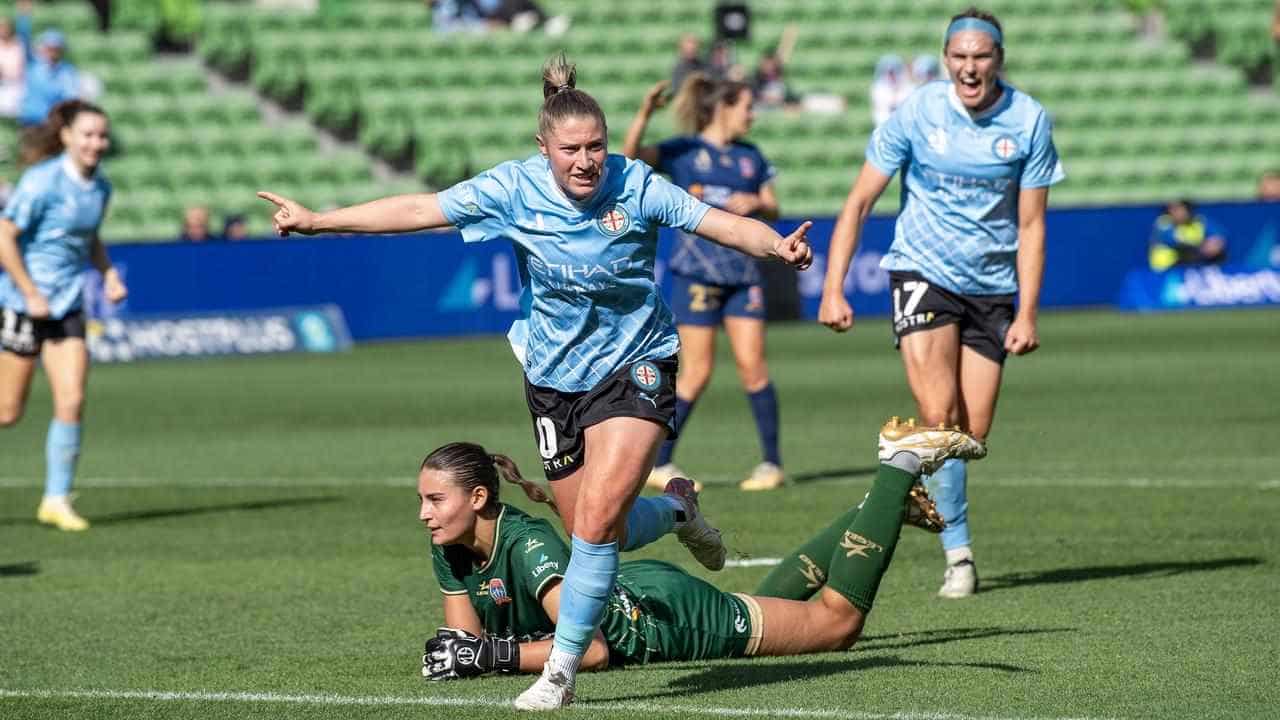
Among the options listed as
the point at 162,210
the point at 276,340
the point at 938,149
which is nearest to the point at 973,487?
the point at 938,149

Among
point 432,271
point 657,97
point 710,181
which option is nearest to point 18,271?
point 657,97

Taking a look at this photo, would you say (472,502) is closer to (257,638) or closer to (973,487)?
(257,638)

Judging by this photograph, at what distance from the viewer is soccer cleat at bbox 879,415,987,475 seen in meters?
7.14

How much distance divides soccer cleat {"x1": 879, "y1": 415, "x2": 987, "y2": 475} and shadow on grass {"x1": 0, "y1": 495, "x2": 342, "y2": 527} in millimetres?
6057

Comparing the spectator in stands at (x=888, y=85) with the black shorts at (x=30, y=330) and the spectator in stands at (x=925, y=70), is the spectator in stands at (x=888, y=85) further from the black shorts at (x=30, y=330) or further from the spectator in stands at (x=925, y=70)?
the black shorts at (x=30, y=330)

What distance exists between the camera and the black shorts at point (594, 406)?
21.3ft

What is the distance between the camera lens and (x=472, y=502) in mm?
6867

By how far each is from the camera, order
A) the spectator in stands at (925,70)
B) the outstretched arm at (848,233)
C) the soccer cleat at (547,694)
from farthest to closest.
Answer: the spectator in stands at (925,70) → the outstretched arm at (848,233) → the soccer cleat at (547,694)

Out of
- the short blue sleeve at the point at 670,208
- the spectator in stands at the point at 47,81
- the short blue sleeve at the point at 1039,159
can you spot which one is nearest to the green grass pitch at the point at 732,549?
the short blue sleeve at the point at 670,208

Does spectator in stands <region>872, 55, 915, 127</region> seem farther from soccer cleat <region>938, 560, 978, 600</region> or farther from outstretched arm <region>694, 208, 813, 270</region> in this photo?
outstretched arm <region>694, 208, 813, 270</region>

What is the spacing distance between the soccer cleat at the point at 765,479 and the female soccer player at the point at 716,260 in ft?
0.47

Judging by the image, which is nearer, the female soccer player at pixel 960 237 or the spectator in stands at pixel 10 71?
the female soccer player at pixel 960 237

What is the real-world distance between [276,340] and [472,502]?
18676mm

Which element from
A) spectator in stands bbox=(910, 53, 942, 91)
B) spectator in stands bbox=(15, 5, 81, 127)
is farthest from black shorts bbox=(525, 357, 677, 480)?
spectator in stands bbox=(910, 53, 942, 91)
